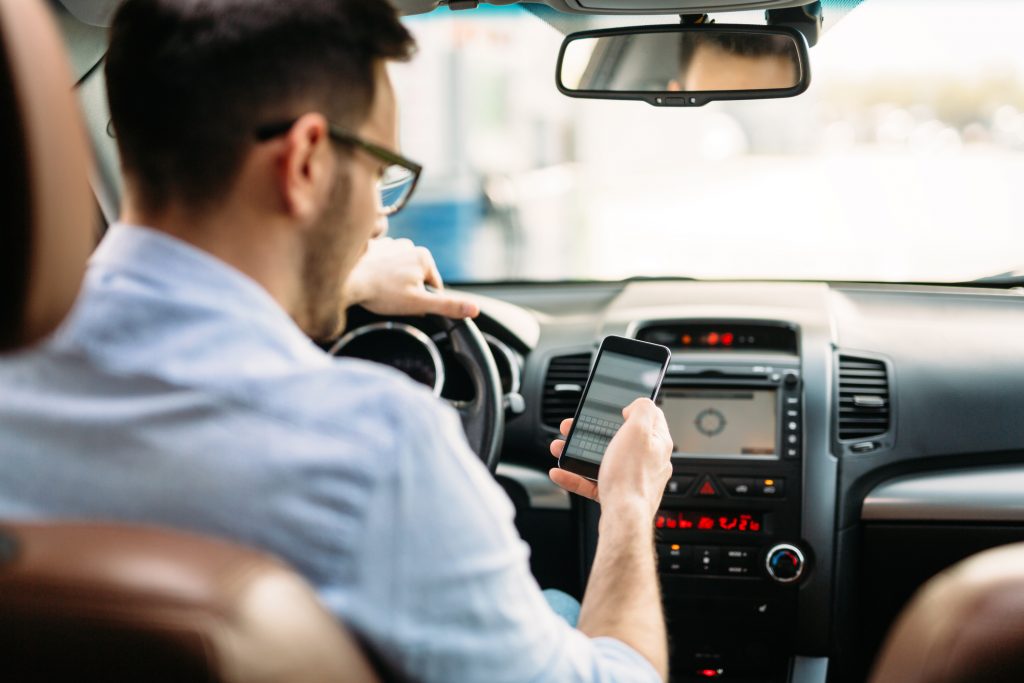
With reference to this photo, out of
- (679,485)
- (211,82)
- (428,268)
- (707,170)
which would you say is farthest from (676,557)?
(707,170)

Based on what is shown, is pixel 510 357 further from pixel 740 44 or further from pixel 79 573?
pixel 79 573

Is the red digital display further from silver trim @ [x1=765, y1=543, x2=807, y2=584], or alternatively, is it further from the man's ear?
the man's ear

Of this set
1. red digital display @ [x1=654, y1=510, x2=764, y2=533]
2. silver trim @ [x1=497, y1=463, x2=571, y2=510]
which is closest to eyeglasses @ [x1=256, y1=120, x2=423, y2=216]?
silver trim @ [x1=497, y1=463, x2=571, y2=510]

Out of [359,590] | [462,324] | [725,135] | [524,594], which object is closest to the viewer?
[359,590]

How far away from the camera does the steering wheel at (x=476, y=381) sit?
2723 millimetres

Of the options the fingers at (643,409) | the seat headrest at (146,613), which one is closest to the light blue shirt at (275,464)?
the seat headrest at (146,613)

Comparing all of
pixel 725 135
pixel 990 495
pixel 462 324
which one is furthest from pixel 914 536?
pixel 725 135

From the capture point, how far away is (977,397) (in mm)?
3381

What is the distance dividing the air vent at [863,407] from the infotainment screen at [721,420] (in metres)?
0.21

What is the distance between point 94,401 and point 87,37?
209cm

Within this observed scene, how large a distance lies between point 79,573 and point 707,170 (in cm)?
1570

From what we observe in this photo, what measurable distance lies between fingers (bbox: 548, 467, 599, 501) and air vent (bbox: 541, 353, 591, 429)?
44.9 inches

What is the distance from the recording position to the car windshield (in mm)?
12055

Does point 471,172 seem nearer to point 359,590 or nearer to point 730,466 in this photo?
point 730,466
